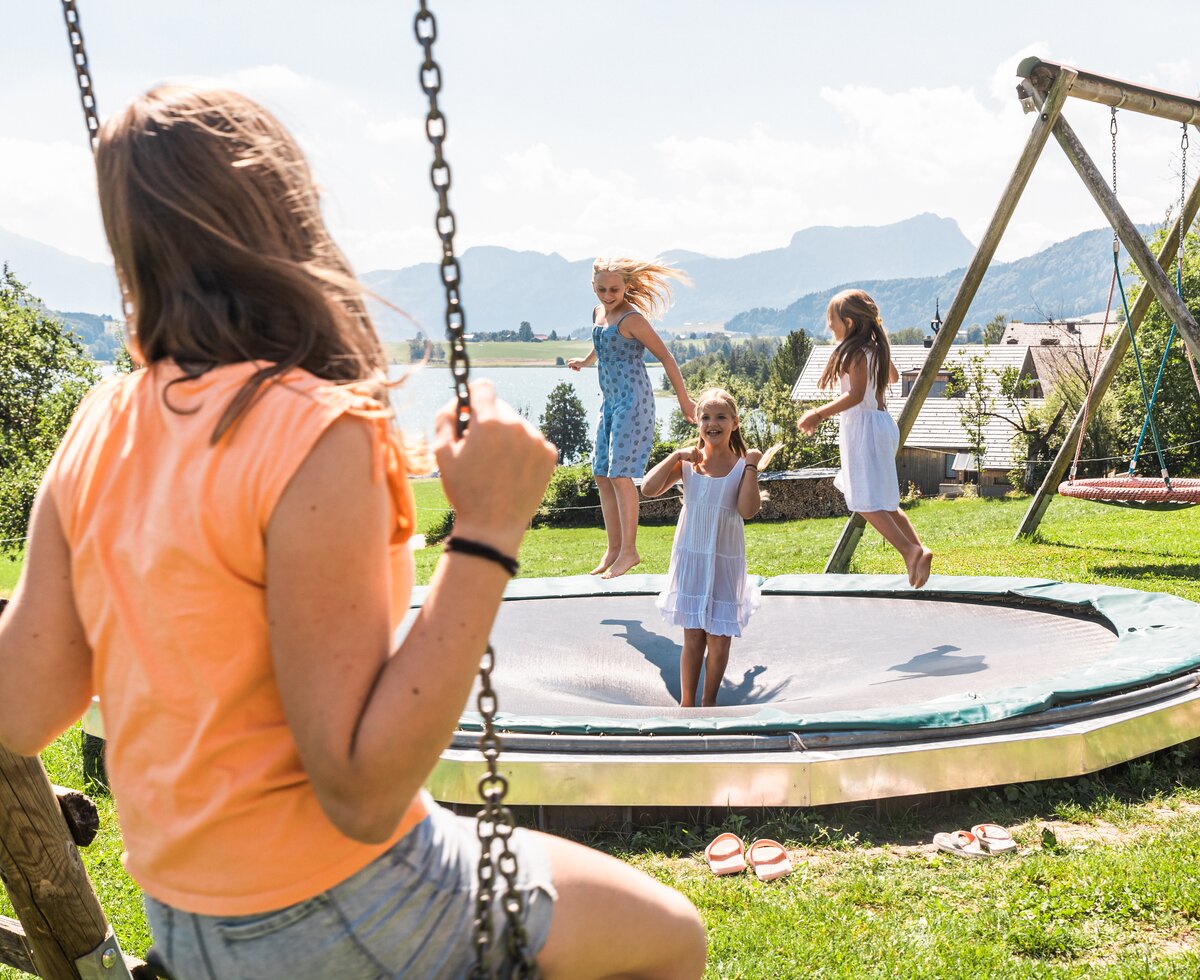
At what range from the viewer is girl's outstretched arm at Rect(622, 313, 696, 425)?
5109mm

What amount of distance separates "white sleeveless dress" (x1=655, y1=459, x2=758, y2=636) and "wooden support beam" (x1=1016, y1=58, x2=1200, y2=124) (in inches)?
136

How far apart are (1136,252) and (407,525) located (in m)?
6.62

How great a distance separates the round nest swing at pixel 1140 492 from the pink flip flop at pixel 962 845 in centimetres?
451

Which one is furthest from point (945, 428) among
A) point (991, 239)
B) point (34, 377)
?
point (991, 239)

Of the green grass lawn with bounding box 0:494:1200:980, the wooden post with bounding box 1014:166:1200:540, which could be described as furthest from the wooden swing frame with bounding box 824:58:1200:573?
the green grass lawn with bounding box 0:494:1200:980

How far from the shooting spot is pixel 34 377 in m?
25.9

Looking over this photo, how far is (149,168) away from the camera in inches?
39.3

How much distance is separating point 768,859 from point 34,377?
26.6 m

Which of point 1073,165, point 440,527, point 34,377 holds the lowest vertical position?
point 440,527

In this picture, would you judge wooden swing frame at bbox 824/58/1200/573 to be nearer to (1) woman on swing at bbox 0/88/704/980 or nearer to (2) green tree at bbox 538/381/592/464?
(1) woman on swing at bbox 0/88/704/980

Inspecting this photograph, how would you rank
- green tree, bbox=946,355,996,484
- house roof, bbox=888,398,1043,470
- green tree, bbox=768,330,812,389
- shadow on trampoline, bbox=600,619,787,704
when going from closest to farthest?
shadow on trampoline, bbox=600,619,787,704
green tree, bbox=946,355,996,484
house roof, bbox=888,398,1043,470
green tree, bbox=768,330,812,389

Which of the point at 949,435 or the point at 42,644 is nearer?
the point at 42,644

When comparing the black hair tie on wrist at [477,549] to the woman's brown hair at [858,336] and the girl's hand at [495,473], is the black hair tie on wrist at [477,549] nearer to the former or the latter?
the girl's hand at [495,473]

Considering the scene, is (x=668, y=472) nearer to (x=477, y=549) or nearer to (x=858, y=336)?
(x=858, y=336)
